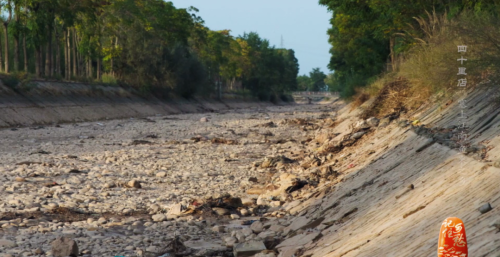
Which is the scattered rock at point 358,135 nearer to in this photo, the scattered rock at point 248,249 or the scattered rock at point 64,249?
the scattered rock at point 248,249

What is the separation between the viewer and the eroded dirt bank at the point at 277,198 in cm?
495

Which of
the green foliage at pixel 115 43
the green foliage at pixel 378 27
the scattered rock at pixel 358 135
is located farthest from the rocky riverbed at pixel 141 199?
the green foliage at pixel 115 43

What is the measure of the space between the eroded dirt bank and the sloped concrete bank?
508 inches

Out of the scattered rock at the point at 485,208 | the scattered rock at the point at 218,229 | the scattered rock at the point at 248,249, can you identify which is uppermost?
the scattered rock at the point at 485,208

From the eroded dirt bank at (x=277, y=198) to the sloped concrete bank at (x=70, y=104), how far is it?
1291 centimetres

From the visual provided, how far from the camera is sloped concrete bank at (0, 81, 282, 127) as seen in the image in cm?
2711

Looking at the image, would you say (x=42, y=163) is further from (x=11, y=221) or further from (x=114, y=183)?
(x=11, y=221)

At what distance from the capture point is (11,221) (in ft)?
24.3

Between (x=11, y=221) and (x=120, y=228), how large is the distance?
1367mm

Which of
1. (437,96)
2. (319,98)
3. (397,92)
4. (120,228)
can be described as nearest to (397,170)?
(120,228)

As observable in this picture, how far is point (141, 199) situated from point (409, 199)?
498 cm

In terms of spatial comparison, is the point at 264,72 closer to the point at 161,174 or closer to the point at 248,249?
the point at 161,174

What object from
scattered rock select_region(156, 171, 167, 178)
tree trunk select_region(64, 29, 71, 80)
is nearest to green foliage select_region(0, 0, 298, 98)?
tree trunk select_region(64, 29, 71, 80)

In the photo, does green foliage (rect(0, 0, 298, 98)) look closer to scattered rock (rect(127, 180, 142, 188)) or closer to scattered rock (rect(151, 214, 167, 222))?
scattered rock (rect(127, 180, 142, 188))
